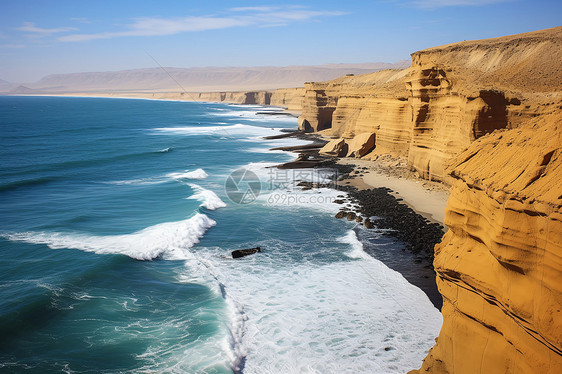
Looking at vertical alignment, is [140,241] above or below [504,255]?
below

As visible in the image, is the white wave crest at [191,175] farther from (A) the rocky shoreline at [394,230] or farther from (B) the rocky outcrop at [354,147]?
(B) the rocky outcrop at [354,147]

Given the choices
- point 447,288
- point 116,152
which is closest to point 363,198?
point 447,288

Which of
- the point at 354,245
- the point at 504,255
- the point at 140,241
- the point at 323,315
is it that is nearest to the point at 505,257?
the point at 504,255

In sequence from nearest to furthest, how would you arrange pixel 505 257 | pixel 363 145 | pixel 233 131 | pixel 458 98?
pixel 505 257
pixel 458 98
pixel 363 145
pixel 233 131

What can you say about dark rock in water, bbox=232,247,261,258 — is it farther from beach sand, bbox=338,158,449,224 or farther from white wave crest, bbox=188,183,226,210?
beach sand, bbox=338,158,449,224

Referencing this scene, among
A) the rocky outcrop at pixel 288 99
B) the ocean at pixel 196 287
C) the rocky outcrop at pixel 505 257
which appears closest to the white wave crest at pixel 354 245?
the ocean at pixel 196 287

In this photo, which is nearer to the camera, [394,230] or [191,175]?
[394,230]

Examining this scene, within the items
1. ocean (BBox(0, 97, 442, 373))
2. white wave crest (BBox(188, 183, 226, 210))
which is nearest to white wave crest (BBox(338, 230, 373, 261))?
ocean (BBox(0, 97, 442, 373))

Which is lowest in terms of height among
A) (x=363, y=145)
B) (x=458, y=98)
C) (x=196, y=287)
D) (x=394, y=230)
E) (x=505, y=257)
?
(x=196, y=287)

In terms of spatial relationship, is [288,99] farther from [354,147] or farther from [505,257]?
[505,257]
